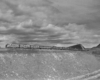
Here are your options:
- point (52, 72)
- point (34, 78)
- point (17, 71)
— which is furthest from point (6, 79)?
point (52, 72)

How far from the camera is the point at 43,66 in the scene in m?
34.5

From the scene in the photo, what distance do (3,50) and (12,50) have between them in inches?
75.2

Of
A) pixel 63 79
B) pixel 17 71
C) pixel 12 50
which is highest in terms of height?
pixel 12 50

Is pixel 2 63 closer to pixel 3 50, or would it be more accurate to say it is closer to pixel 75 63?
pixel 3 50

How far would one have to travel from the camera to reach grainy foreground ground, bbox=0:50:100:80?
97.1ft

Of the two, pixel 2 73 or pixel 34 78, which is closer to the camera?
A: pixel 2 73

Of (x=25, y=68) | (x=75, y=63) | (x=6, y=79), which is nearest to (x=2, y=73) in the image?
(x=6, y=79)

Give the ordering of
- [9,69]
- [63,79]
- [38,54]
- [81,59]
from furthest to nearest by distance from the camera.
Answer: [81,59] < [38,54] < [63,79] < [9,69]

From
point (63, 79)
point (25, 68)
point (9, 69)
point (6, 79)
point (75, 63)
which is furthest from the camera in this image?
point (75, 63)

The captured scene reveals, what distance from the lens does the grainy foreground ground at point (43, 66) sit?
97.1 feet

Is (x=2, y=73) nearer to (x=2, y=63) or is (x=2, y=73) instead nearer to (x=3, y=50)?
(x=2, y=63)

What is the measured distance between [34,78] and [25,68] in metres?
2.41

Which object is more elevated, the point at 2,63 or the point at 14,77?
the point at 2,63

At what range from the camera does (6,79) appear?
87.9 feet
